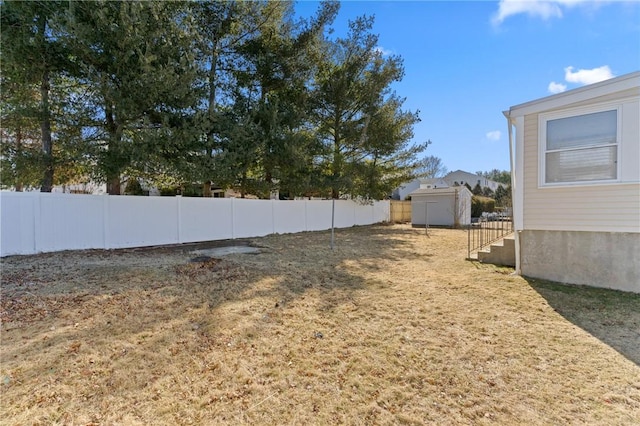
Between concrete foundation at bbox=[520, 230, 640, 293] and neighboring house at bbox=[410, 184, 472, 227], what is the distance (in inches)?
493

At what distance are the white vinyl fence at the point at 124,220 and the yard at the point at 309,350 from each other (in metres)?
1.75

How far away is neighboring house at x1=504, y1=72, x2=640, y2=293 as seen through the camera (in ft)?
16.5

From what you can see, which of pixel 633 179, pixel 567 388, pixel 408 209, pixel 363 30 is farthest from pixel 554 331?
pixel 408 209

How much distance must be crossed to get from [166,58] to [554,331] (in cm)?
1034

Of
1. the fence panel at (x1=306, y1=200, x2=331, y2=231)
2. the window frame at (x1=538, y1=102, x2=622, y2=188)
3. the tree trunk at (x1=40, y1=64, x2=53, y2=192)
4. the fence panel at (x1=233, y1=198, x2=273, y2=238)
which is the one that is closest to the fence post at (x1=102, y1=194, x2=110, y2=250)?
the tree trunk at (x1=40, y1=64, x2=53, y2=192)

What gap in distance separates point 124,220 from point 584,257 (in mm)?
10872

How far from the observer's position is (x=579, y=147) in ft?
17.8

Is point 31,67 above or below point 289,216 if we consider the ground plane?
above

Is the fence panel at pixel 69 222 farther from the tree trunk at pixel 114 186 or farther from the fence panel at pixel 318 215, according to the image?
the fence panel at pixel 318 215

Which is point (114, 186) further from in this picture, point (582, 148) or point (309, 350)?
point (582, 148)

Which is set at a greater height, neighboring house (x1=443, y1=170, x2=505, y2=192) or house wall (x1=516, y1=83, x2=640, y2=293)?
neighboring house (x1=443, y1=170, x2=505, y2=192)

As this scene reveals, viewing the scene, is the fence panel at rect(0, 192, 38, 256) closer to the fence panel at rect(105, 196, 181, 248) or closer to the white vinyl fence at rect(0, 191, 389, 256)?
the white vinyl fence at rect(0, 191, 389, 256)

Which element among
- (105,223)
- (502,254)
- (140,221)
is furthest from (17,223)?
(502,254)

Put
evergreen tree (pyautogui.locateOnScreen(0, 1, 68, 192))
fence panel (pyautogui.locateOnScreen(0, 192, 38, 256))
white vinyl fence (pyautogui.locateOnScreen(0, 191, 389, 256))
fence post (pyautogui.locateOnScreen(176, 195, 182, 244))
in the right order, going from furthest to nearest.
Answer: fence post (pyautogui.locateOnScreen(176, 195, 182, 244)) → evergreen tree (pyautogui.locateOnScreen(0, 1, 68, 192)) → white vinyl fence (pyautogui.locateOnScreen(0, 191, 389, 256)) → fence panel (pyautogui.locateOnScreen(0, 192, 38, 256))
